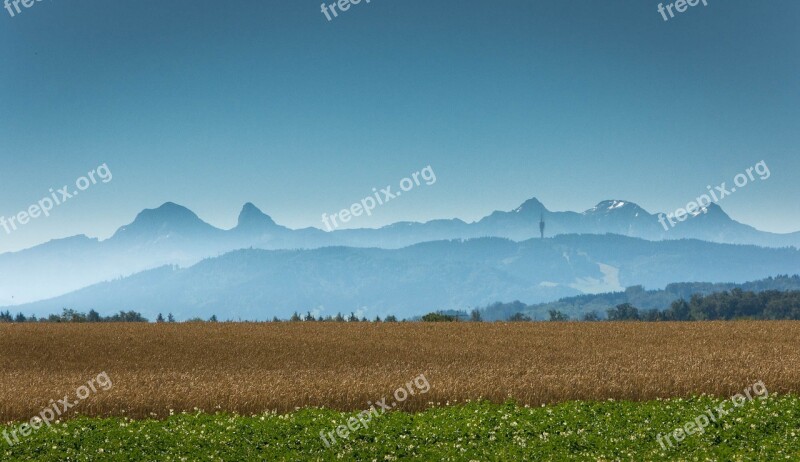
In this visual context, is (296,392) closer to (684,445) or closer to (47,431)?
(47,431)

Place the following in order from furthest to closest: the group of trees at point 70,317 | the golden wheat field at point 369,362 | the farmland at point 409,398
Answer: the group of trees at point 70,317, the golden wheat field at point 369,362, the farmland at point 409,398

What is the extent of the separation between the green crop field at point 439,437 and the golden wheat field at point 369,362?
2.64 meters

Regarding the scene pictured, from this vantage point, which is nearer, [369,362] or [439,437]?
[439,437]

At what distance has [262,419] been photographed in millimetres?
22016

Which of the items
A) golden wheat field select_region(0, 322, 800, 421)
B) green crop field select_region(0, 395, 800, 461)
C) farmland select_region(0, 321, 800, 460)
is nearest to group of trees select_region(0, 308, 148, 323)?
golden wheat field select_region(0, 322, 800, 421)

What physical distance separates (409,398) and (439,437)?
5641 mm

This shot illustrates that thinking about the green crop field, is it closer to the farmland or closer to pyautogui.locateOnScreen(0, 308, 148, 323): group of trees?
the farmland

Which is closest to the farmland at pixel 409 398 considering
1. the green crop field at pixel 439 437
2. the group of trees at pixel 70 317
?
the green crop field at pixel 439 437

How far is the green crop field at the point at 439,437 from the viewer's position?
18984 mm

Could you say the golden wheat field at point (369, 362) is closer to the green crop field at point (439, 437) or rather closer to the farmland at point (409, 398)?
the farmland at point (409, 398)

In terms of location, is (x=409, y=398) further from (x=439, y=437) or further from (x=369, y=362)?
(x=369, y=362)

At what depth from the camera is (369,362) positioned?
129ft

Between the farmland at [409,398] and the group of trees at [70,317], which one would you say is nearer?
the farmland at [409,398]

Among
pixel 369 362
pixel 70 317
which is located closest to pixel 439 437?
pixel 369 362
